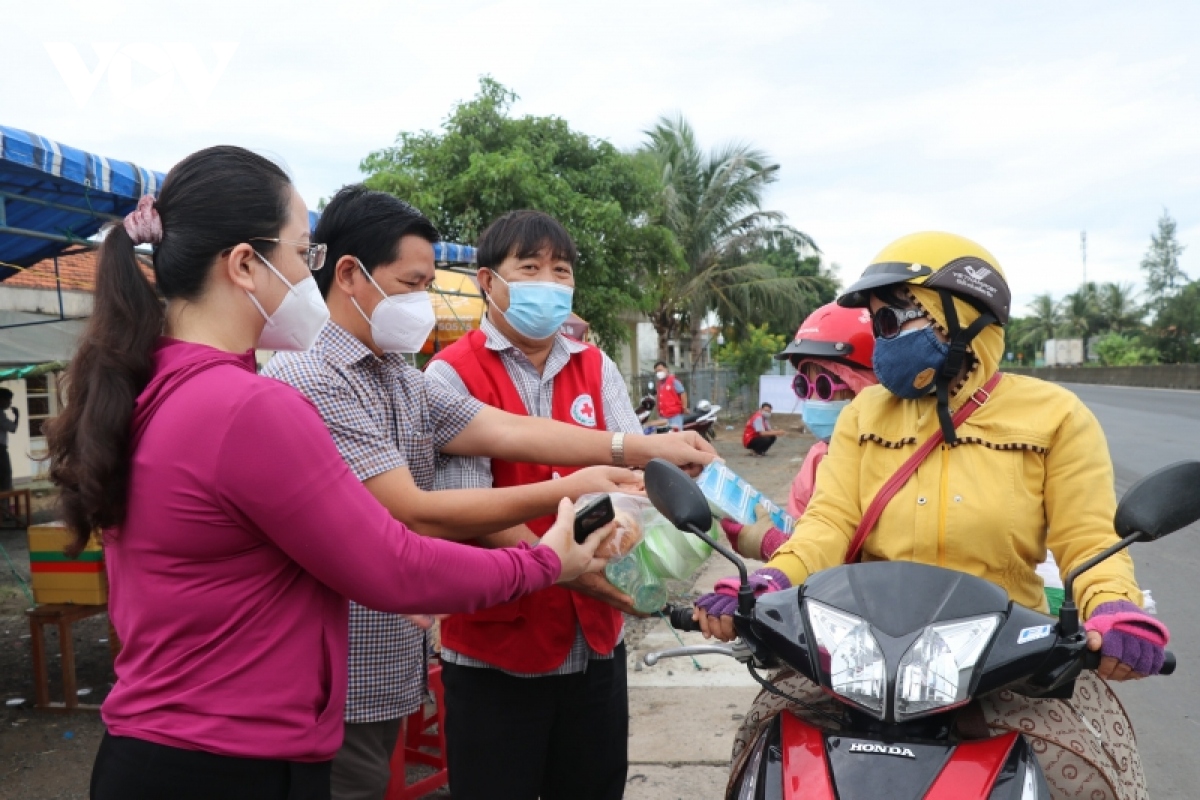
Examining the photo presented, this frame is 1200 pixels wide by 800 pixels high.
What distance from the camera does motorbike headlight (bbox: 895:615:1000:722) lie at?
58.4 inches

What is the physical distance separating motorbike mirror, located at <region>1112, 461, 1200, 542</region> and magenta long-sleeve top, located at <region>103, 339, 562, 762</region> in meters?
1.23

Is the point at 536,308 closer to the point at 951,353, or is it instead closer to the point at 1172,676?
the point at 951,353

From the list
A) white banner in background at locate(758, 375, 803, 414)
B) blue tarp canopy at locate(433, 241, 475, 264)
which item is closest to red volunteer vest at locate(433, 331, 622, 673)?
blue tarp canopy at locate(433, 241, 475, 264)

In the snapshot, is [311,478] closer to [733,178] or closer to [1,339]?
[1,339]

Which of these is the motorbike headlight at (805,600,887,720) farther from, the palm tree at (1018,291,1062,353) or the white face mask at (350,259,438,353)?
the palm tree at (1018,291,1062,353)

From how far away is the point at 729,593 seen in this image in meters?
1.89

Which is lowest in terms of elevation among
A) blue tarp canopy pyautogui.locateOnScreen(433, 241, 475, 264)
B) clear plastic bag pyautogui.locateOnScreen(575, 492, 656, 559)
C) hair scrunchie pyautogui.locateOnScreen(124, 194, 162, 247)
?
clear plastic bag pyautogui.locateOnScreen(575, 492, 656, 559)

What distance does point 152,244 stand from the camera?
5.20 ft

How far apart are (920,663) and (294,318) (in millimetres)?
1262

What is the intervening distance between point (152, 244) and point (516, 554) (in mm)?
840

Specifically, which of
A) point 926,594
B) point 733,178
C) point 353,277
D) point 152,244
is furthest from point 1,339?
point 733,178

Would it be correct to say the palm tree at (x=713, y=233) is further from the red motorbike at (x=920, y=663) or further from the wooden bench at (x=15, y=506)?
the red motorbike at (x=920, y=663)

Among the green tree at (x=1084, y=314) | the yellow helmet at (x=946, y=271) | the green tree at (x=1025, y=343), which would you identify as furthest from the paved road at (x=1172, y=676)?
the green tree at (x=1025, y=343)

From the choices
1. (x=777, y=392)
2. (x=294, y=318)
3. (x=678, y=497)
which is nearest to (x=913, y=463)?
(x=678, y=497)
